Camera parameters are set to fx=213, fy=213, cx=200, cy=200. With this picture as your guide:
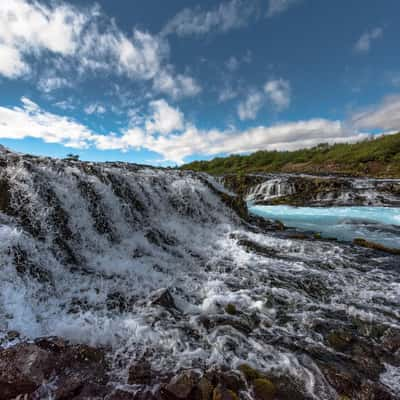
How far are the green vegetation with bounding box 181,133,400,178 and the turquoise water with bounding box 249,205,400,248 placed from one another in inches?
1142

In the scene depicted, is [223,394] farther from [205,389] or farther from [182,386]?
[182,386]

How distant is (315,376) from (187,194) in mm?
9646

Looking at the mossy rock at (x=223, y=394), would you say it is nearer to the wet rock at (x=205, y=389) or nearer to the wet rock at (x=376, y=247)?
the wet rock at (x=205, y=389)

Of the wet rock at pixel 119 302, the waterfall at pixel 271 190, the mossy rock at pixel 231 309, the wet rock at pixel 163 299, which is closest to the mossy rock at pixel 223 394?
the mossy rock at pixel 231 309

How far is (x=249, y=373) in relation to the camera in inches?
124

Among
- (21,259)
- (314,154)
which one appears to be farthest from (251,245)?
(314,154)

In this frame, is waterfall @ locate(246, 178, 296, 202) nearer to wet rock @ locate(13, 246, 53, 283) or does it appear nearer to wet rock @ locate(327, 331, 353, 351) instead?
wet rock @ locate(327, 331, 353, 351)

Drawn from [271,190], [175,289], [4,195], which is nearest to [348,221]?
[271,190]

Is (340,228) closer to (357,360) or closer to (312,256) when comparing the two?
(312,256)

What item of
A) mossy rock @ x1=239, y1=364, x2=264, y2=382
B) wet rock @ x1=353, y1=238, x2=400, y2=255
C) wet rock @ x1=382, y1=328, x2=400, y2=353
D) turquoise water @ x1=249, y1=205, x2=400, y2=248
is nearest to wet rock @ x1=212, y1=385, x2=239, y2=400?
mossy rock @ x1=239, y1=364, x2=264, y2=382

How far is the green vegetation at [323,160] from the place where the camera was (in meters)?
45.3

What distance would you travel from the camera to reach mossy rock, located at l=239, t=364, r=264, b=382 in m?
3.09

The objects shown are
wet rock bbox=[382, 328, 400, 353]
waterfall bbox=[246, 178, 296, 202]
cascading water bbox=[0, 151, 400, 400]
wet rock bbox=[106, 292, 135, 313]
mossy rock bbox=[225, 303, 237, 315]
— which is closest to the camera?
cascading water bbox=[0, 151, 400, 400]

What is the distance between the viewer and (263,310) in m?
4.84
